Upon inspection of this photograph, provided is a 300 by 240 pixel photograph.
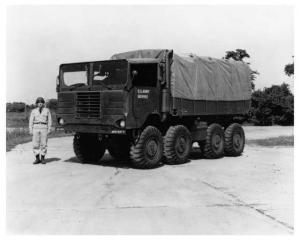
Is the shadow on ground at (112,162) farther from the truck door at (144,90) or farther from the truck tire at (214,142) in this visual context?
the truck tire at (214,142)

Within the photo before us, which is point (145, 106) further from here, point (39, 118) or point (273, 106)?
point (273, 106)

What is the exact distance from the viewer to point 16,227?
688 centimetres

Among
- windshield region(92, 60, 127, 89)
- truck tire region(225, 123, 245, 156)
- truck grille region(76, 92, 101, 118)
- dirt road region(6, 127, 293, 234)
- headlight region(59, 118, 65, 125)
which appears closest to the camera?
dirt road region(6, 127, 293, 234)

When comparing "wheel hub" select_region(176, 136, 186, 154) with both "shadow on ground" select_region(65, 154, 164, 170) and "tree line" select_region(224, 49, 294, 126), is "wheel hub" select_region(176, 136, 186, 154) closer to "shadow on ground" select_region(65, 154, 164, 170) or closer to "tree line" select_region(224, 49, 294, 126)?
"shadow on ground" select_region(65, 154, 164, 170)

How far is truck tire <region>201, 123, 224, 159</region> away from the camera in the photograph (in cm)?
1541

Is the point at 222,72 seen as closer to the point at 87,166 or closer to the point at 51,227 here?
the point at 87,166

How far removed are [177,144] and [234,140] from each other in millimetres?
3604

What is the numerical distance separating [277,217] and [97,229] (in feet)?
9.51

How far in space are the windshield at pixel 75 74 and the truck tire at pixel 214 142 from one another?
187 inches

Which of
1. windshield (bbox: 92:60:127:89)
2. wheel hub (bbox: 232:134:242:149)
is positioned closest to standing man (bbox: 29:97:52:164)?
windshield (bbox: 92:60:127:89)

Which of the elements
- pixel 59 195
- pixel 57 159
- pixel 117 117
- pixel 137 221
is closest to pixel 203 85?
pixel 117 117

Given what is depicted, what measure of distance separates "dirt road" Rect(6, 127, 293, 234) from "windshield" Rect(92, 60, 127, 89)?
7.67 feet

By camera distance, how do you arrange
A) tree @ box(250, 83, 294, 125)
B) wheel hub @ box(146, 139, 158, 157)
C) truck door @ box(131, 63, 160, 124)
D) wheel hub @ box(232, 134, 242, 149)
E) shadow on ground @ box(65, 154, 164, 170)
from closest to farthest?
truck door @ box(131, 63, 160, 124) < wheel hub @ box(146, 139, 158, 157) < shadow on ground @ box(65, 154, 164, 170) < wheel hub @ box(232, 134, 242, 149) < tree @ box(250, 83, 294, 125)

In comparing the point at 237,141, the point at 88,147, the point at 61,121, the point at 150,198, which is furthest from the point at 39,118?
the point at 237,141
